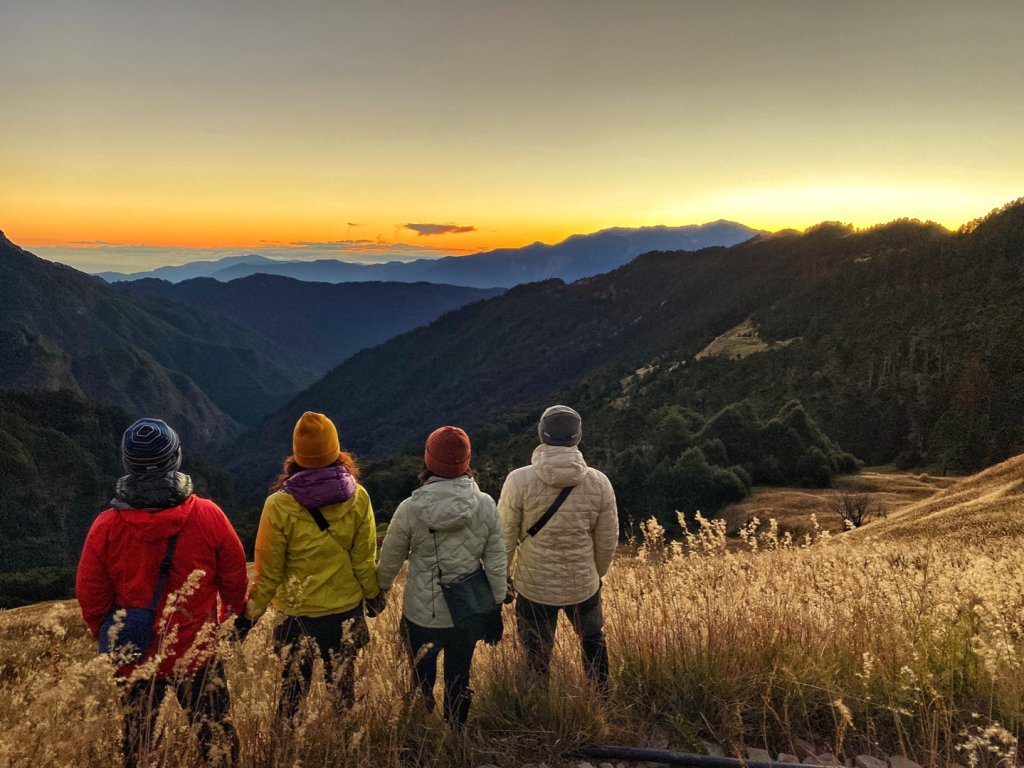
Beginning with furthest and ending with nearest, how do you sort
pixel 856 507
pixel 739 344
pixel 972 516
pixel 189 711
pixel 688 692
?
1. pixel 739 344
2. pixel 856 507
3. pixel 972 516
4. pixel 688 692
5. pixel 189 711

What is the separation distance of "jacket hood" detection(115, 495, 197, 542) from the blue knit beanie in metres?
0.18

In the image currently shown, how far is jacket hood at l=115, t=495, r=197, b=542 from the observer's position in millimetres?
2771

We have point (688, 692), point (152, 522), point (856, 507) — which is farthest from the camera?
point (856, 507)

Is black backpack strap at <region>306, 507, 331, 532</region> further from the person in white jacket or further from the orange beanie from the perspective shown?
the person in white jacket

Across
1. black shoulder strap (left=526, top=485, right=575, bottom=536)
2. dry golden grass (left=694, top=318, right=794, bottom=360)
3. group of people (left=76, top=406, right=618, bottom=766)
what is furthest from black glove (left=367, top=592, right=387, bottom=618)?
dry golden grass (left=694, top=318, right=794, bottom=360)

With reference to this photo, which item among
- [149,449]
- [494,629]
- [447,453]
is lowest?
[494,629]

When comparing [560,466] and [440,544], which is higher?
[560,466]

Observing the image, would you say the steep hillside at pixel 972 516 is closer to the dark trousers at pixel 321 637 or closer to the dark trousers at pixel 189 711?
the dark trousers at pixel 321 637

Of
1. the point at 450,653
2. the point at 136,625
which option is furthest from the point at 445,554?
the point at 136,625

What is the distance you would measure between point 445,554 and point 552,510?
700mm

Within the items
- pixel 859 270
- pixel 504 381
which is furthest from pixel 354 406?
pixel 859 270

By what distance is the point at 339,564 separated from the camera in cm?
327

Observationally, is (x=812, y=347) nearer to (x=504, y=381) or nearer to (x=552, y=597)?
(x=552, y=597)

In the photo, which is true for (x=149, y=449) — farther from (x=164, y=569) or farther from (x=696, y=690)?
(x=696, y=690)
